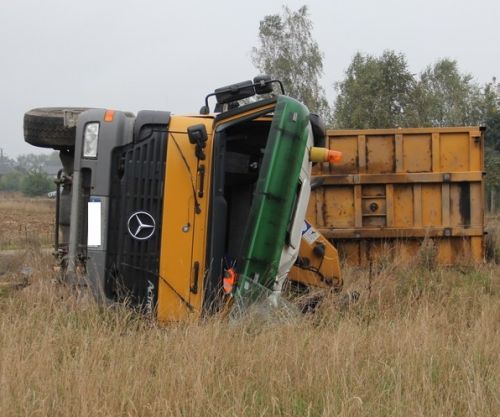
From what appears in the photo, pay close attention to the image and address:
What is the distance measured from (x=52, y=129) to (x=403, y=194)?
14.4 ft

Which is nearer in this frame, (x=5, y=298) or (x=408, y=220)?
(x=5, y=298)

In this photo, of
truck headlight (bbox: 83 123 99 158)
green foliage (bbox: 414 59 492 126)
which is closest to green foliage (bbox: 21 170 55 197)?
green foliage (bbox: 414 59 492 126)

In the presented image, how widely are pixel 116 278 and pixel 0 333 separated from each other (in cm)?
83

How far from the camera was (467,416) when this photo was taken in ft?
9.76

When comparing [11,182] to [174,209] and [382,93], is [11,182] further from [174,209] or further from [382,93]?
[174,209]

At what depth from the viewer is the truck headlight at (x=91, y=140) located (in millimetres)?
4395

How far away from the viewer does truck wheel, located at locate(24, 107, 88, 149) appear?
495cm

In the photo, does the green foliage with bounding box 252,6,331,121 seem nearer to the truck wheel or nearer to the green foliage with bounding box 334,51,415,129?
the green foliage with bounding box 334,51,415,129

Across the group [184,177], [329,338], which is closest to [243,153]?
[184,177]

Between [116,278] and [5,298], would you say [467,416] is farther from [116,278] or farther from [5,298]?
[5,298]

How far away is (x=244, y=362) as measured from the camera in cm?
350

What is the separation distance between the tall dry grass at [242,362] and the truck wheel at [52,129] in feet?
3.51

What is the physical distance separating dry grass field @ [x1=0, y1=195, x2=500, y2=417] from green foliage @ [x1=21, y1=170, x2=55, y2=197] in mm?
58877

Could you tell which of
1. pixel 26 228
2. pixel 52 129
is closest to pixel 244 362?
pixel 52 129
